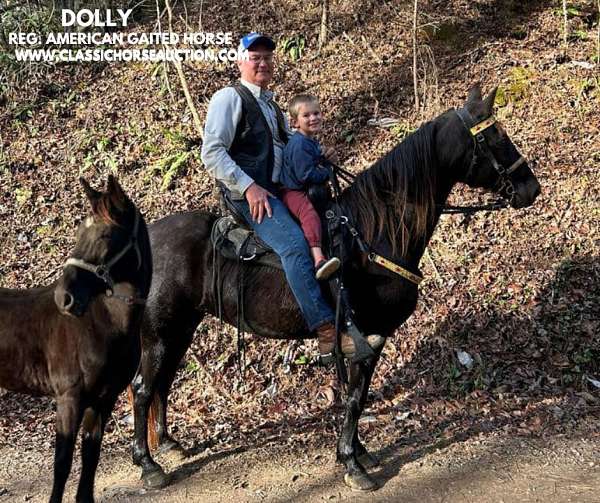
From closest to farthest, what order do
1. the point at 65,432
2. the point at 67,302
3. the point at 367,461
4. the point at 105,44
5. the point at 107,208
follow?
1. the point at 67,302
2. the point at 107,208
3. the point at 65,432
4. the point at 367,461
5. the point at 105,44

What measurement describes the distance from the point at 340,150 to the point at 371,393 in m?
5.24

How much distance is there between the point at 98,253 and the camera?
3.84 metres

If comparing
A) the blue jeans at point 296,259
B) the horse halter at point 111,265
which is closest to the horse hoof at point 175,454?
the blue jeans at point 296,259

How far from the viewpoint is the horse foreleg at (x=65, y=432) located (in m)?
4.00

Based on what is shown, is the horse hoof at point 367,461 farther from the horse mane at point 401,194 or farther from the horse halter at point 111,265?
the horse halter at point 111,265

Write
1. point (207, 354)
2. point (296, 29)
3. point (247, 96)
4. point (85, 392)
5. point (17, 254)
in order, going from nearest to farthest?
1. point (85, 392)
2. point (247, 96)
3. point (207, 354)
4. point (17, 254)
5. point (296, 29)

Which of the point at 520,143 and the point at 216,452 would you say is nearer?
the point at 216,452

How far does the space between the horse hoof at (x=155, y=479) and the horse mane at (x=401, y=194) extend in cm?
286

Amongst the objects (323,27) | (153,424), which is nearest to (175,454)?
(153,424)

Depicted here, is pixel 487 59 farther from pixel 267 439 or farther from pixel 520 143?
pixel 267 439

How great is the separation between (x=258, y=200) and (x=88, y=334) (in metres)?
1.68

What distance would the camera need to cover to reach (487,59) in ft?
39.1

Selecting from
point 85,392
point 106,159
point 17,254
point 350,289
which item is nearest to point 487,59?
point 106,159

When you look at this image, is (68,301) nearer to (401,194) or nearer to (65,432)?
(65,432)
